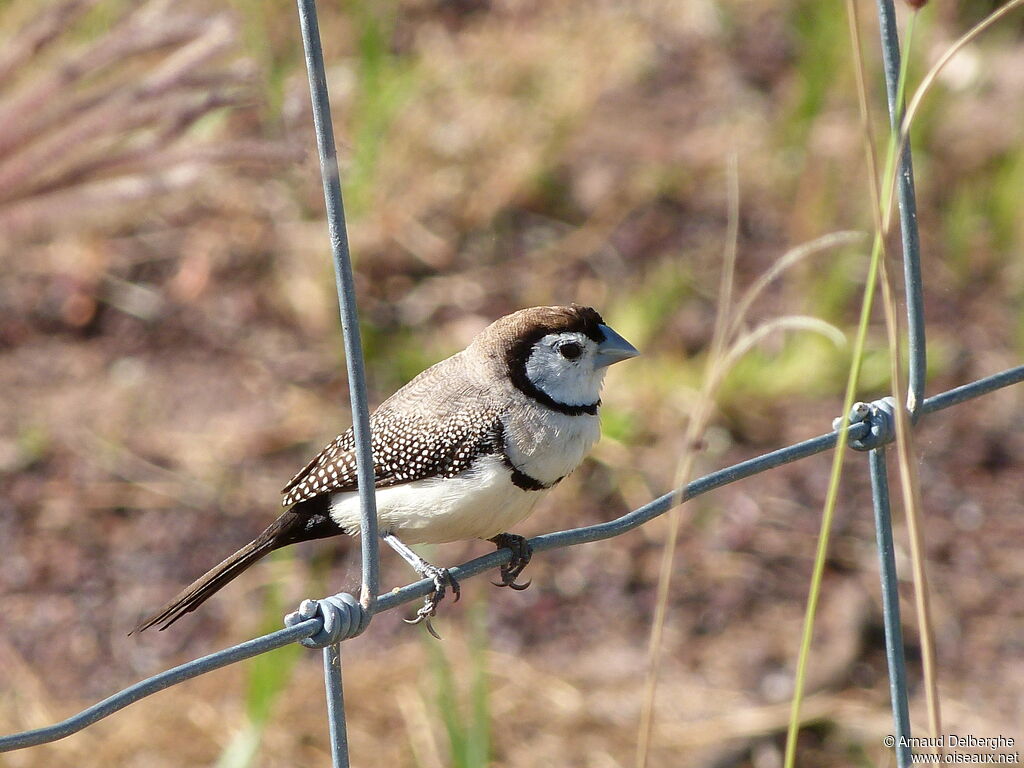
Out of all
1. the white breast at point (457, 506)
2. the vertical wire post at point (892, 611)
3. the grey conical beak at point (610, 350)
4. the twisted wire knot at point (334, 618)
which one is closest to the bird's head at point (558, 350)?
the grey conical beak at point (610, 350)

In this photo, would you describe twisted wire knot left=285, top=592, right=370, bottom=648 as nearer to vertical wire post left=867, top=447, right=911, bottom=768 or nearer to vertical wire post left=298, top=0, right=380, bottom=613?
vertical wire post left=298, top=0, right=380, bottom=613

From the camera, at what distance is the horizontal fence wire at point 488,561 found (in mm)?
1616

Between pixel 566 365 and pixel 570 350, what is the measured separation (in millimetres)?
36

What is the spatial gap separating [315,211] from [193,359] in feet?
2.92

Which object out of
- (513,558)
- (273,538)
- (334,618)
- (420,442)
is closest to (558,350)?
(420,442)

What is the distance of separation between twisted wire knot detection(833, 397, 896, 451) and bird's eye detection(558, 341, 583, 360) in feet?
2.60

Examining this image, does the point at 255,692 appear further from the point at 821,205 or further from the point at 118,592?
the point at 821,205

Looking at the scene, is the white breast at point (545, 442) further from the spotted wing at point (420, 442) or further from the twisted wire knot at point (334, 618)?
the twisted wire knot at point (334, 618)

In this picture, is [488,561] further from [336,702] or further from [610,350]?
[610,350]

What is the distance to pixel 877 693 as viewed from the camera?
4000 mm

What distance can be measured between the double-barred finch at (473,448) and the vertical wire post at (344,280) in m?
0.81

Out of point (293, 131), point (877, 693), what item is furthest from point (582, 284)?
point (877, 693)

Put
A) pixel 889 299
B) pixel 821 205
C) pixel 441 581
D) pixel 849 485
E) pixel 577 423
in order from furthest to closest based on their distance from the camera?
pixel 821 205, pixel 849 485, pixel 577 423, pixel 441 581, pixel 889 299

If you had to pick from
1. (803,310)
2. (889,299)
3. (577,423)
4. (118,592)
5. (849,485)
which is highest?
(803,310)
